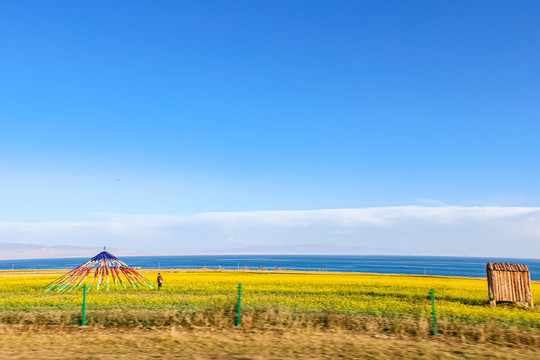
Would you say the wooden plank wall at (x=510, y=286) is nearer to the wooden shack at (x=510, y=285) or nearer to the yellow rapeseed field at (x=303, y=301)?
the wooden shack at (x=510, y=285)

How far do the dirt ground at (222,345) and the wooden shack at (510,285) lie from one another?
15.8 meters

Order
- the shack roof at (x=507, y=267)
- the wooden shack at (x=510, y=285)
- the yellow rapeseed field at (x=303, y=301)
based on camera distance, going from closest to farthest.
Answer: the yellow rapeseed field at (x=303, y=301)
the wooden shack at (x=510, y=285)
the shack roof at (x=507, y=267)

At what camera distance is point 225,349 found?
12750 mm

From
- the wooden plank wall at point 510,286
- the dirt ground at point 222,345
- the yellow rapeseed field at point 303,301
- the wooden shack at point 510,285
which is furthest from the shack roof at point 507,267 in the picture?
the dirt ground at point 222,345

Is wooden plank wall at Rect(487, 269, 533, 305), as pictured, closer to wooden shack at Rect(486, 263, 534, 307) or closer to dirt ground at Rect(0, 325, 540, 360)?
wooden shack at Rect(486, 263, 534, 307)

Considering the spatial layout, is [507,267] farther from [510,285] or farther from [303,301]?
[303,301]

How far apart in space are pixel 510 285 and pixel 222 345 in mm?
22666

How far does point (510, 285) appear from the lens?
26625mm

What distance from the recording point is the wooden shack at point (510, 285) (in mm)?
26250

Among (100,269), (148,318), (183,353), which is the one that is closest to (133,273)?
(100,269)

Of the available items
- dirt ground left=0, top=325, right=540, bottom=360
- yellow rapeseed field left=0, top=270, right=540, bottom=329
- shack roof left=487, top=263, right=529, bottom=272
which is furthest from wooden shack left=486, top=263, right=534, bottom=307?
dirt ground left=0, top=325, right=540, bottom=360

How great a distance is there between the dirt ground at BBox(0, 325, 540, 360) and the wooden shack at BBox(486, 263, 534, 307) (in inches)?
623

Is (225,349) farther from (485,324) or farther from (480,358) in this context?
(485,324)

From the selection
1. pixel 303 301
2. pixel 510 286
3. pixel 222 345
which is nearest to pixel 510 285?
pixel 510 286
